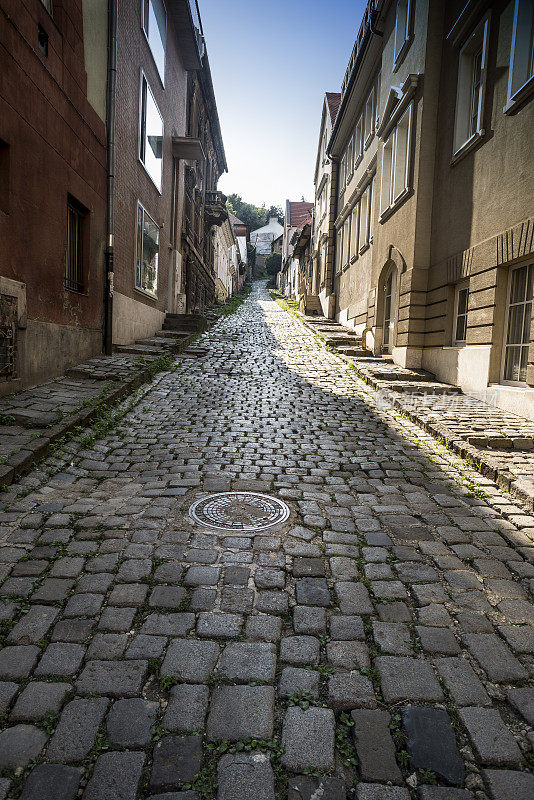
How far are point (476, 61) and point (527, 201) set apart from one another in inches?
176

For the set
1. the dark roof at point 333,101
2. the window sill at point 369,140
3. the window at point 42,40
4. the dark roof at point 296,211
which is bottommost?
the window at point 42,40

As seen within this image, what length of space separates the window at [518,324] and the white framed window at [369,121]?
35.9 ft

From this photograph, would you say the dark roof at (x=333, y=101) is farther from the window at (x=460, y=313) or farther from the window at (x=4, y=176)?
the window at (x=4, y=176)

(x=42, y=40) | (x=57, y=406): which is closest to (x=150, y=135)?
(x=42, y=40)

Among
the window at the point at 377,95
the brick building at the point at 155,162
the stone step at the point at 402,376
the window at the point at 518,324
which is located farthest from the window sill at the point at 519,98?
the window at the point at 377,95

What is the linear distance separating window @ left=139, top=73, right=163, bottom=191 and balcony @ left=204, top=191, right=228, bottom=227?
1142 cm

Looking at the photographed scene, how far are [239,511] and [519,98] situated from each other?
7.42 m

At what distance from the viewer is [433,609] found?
8.98ft

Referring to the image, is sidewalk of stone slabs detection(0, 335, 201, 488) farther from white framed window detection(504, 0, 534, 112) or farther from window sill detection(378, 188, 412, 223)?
white framed window detection(504, 0, 534, 112)

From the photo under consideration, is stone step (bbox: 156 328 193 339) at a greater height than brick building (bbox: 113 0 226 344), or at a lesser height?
lesser

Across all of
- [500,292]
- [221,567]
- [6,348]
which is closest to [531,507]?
[221,567]

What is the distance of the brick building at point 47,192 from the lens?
643cm

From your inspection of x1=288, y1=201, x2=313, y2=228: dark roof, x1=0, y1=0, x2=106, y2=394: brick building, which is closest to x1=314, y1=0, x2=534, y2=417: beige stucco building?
x1=0, y1=0, x2=106, y2=394: brick building

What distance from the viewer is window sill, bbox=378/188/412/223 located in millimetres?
11859
